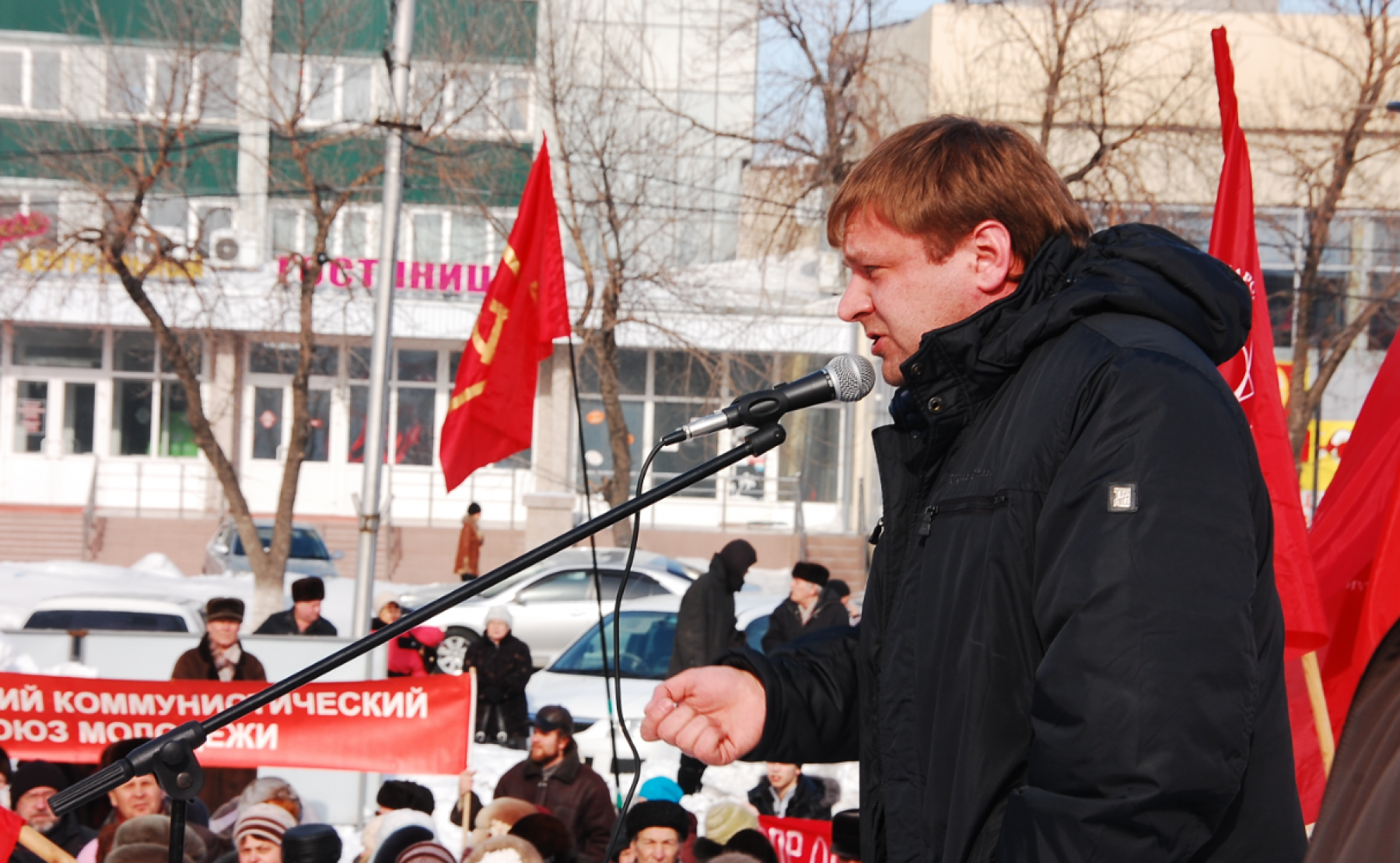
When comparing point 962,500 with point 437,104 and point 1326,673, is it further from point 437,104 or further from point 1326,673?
point 437,104

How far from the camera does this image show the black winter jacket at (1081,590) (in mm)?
1371

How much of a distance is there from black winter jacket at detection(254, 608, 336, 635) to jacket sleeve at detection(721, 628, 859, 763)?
8.40 metres

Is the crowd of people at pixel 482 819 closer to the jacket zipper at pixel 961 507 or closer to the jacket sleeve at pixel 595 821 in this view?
the jacket sleeve at pixel 595 821

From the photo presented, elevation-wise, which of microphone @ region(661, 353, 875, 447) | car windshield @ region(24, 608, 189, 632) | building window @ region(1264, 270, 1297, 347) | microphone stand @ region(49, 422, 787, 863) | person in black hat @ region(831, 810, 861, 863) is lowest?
car windshield @ region(24, 608, 189, 632)

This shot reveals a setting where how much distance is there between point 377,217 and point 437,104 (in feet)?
17.3

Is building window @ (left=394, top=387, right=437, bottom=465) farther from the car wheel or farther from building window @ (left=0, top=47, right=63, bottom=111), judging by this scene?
the car wheel

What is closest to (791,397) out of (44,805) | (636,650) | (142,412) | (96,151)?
(44,805)

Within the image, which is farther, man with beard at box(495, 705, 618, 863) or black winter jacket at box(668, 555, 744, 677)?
black winter jacket at box(668, 555, 744, 677)

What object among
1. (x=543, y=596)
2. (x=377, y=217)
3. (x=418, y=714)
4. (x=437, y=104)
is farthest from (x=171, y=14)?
(x=418, y=714)

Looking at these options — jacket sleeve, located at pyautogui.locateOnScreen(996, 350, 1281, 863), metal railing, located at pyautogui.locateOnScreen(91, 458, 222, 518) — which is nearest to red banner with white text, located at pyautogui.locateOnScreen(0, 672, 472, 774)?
jacket sleeve, located at pyautogui.locateOnScreen(996, 350, 1281, 863)

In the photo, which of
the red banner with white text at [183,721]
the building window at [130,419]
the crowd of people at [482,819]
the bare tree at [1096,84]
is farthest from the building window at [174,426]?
the red banner with white text at [183,721]

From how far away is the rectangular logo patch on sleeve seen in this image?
1.43 m

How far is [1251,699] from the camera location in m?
1.39

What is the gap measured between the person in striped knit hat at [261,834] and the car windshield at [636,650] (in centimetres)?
526
